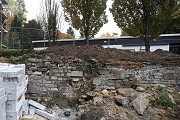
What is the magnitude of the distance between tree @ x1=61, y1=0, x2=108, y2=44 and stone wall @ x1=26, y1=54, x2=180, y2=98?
18.9 feet

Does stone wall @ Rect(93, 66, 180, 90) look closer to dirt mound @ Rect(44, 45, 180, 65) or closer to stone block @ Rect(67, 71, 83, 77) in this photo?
dirt mound @ Rect(44, 45, 180, 65)

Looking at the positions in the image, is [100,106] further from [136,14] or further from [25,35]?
[25,35]

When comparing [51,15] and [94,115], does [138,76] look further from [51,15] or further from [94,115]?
[51,15]

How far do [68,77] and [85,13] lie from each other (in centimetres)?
624

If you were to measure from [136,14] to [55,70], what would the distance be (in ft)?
20.6

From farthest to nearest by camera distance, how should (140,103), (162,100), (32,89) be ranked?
(32,89)
(162,100)
(140,103)

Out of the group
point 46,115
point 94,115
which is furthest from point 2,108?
point 94,115

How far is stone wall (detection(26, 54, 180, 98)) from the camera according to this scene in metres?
9.78

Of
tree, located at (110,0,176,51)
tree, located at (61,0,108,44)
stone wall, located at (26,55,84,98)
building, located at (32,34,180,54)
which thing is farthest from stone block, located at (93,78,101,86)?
building, located at (32,34,180,54)

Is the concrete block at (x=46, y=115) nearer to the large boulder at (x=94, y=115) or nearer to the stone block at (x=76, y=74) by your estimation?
the large boulder at (x=94, y=115)

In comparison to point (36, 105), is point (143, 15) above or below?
above

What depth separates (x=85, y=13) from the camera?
15391mm

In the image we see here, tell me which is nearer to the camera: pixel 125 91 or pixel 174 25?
pixel 125 91

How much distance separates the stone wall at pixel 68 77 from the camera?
978 cm
